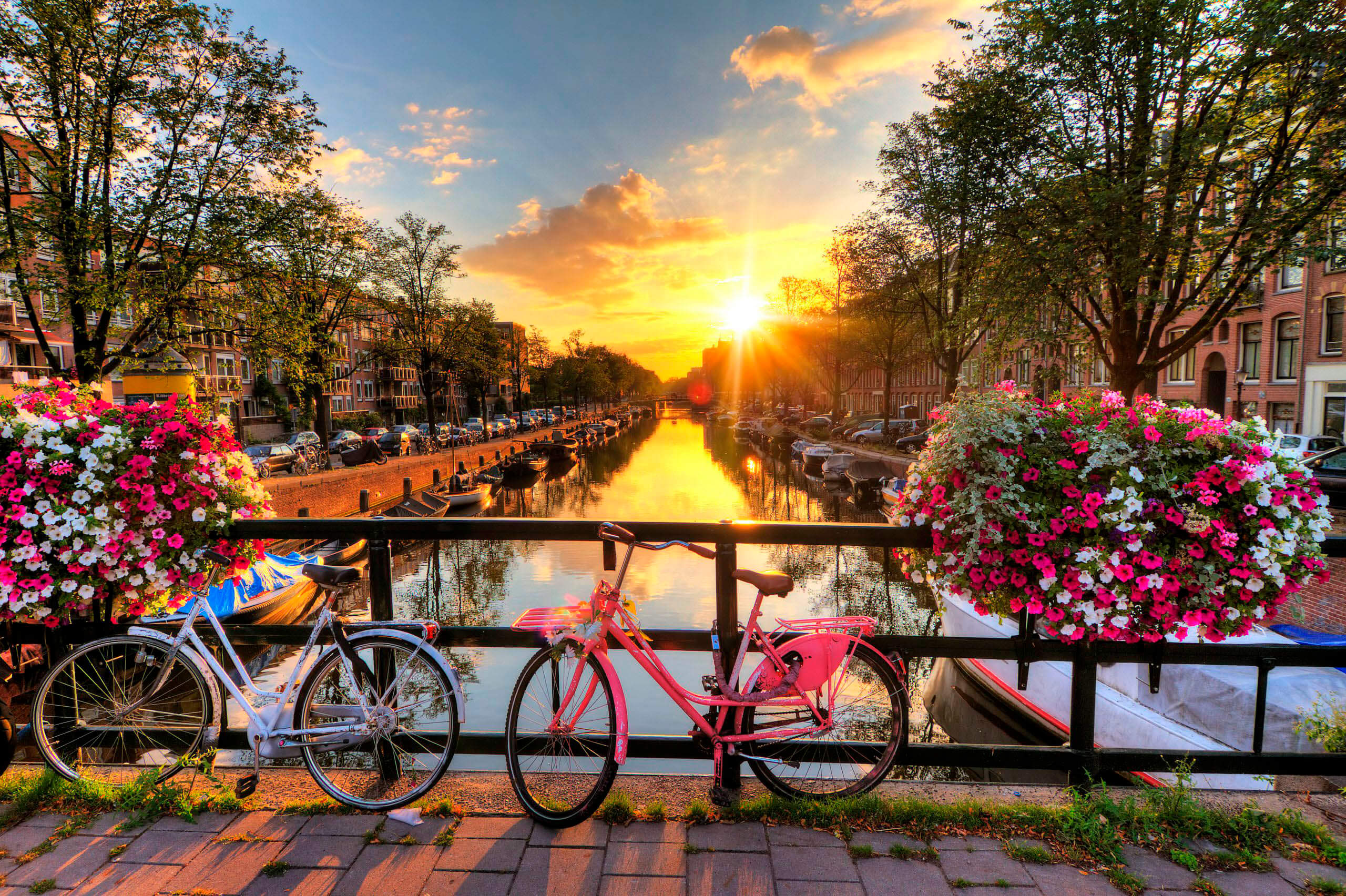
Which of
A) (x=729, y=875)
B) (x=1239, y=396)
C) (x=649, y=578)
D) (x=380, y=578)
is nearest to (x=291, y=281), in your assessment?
(x=649, y=578)

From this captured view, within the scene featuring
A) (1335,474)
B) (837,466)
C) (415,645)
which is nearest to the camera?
(415,645)

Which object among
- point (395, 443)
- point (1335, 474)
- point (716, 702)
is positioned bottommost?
point (395, 443)

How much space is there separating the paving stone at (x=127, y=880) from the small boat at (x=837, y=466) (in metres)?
31.1

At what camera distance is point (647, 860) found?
2406 mm

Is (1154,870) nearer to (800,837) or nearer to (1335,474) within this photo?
(800,837)

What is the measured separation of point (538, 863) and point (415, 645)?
0.93m

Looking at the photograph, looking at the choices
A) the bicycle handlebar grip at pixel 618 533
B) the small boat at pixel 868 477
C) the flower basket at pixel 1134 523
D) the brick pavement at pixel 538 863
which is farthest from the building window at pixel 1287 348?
the bicycle handlebar grip at pixel 618 533

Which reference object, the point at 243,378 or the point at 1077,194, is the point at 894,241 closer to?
the point at 1077,194

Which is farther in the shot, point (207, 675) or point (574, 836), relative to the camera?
point (207, 675)

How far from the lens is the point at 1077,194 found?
47.1 ft

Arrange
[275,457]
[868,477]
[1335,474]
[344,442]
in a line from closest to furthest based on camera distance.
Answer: [1335,474]
[868,477]
[275,457]
[344,442]

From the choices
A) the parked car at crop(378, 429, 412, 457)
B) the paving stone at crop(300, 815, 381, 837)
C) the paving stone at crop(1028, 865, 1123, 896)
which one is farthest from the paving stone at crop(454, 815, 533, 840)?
the parked car at crop(378, 429, 412, 457)

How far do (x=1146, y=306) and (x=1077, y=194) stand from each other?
2787 mm

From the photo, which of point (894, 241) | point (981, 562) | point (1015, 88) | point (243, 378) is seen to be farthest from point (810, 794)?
point (243, 378)
